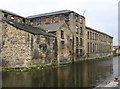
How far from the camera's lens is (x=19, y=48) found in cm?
2392

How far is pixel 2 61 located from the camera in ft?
78.2

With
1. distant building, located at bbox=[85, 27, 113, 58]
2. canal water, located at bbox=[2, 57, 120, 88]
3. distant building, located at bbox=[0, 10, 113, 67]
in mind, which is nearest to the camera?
canal water, located at bbox=[2, 57, 120, 88]

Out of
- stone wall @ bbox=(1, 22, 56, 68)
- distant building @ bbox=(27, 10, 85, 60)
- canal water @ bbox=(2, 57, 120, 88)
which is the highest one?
distant building @ bbox=(27, 10, 85, 60)

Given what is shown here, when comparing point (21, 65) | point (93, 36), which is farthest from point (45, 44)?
point (93, 36)

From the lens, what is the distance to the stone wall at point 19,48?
23.6 metres

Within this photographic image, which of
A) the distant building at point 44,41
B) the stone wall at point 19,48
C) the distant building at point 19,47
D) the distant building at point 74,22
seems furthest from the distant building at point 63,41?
the stone wall at point 19,48

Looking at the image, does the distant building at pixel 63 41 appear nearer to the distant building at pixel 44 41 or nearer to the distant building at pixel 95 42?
the distant building at pixel 44 41

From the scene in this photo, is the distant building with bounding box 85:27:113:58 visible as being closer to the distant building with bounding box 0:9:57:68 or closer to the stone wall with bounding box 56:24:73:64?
the stone wall with bounding box 56:24:73:64

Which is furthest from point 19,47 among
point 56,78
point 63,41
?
point 63,41

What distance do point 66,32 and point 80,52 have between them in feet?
30.2

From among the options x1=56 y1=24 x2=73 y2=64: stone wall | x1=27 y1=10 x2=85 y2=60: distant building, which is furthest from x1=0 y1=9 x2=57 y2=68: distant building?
x1=27 y1=10 x2=85 y2=60: distant building

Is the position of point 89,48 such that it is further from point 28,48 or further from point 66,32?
point 28,48

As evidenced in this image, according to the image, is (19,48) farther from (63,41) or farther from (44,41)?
(63,41)

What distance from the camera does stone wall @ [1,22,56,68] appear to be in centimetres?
2364
